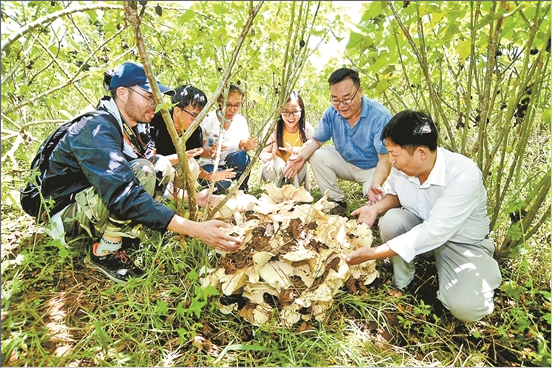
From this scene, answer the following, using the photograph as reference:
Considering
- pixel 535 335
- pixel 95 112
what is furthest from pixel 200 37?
pixel 535 335

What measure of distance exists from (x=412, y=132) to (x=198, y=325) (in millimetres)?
2029

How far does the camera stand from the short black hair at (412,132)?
8.66 ft

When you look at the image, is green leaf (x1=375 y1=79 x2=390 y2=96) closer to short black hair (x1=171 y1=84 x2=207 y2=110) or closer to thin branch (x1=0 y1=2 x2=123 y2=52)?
short black hair (x1=171 y1=84 x2=207 y2=110)

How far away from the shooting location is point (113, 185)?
2.44 metres

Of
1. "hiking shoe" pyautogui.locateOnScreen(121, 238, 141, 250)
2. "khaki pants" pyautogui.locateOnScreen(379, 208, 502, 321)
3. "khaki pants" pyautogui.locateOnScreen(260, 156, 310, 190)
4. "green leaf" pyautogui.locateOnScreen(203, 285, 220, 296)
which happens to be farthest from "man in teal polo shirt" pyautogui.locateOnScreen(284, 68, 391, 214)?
"green leaf" pyautogui.locateOnScreen(203, 285, 220, 296)

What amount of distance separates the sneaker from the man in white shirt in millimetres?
1710

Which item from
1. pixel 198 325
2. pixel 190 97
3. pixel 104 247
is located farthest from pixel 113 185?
pixel 190 97

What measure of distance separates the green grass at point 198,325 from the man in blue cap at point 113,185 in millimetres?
200

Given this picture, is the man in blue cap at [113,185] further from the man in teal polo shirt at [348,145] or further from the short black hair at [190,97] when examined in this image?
the man in teal polo shirt at [348,145]

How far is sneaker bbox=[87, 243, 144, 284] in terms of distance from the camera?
A: 2.80m

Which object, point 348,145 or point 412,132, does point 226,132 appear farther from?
point 412,132

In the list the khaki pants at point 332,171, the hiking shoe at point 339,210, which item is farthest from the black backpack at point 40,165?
the khaki pants at point 332,171

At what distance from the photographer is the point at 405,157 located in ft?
8.96

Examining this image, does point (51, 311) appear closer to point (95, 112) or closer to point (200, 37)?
point (95, 112)
